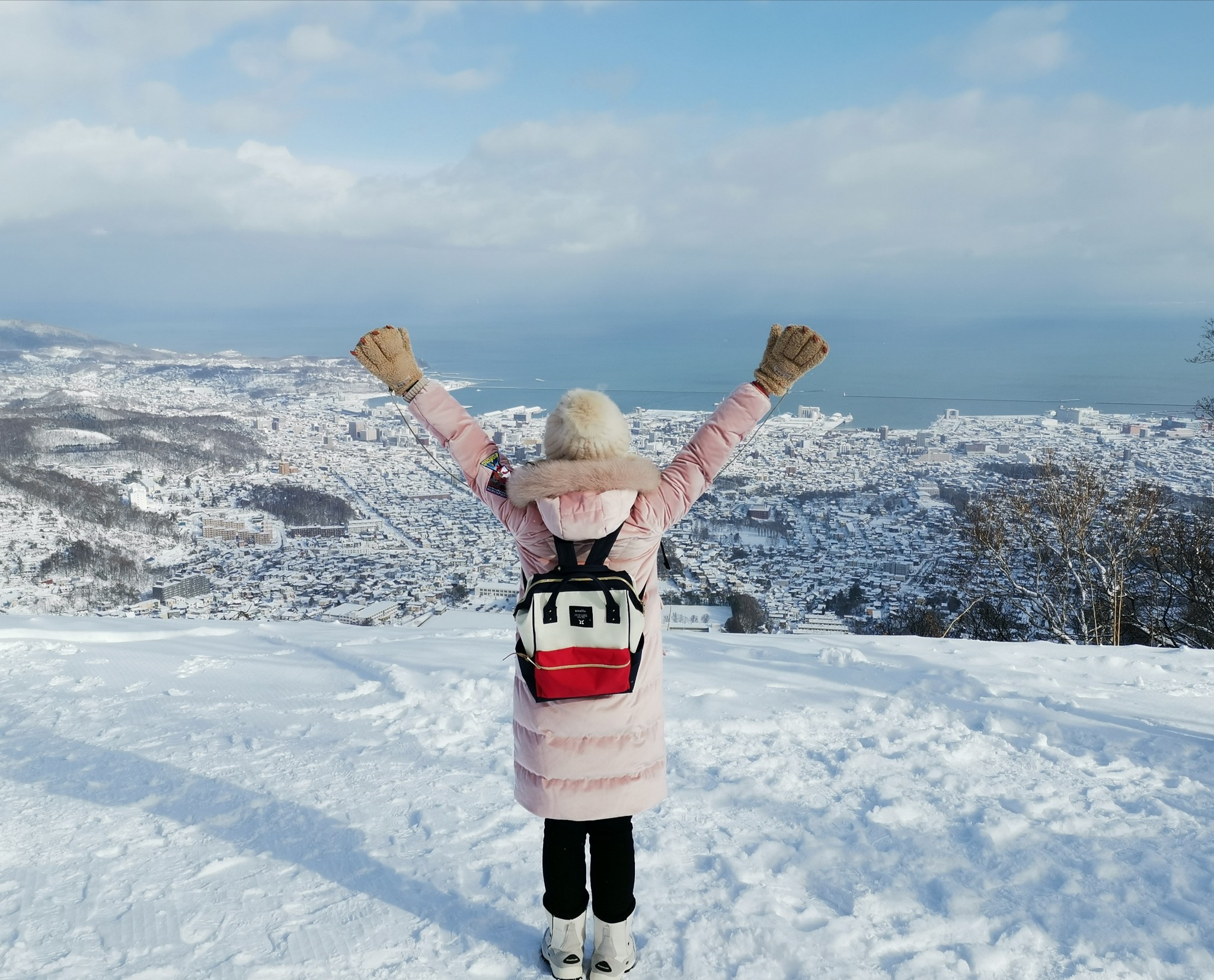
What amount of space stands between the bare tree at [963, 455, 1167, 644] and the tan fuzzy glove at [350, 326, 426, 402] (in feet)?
28.0

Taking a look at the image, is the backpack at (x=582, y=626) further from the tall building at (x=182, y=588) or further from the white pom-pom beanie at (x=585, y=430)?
the tall building at (x=182, y=588)

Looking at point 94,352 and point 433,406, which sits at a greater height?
point 94,352

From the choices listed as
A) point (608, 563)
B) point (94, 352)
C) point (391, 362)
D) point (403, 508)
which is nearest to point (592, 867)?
point (608, 563)

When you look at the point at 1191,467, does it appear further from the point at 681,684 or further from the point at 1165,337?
the point at 1165,337

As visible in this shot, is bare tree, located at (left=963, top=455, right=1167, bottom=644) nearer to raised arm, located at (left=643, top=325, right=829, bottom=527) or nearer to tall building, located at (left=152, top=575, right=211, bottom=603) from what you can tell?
raised arm, located at (left=643, top=325, right=829, bottom=527)

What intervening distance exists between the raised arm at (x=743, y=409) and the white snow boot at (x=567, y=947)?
40.8 inches

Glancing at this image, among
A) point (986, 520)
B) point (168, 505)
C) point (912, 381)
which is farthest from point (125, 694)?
point (912, 381)

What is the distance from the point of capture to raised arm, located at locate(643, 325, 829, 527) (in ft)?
5.63

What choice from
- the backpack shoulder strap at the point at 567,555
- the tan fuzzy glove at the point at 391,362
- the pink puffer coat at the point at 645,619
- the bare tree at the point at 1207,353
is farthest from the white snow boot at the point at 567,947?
the bare tree at the point at 1207,353

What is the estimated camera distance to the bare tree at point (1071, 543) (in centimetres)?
827

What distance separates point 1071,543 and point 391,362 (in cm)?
910

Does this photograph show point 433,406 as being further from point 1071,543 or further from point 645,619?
point 1071,543

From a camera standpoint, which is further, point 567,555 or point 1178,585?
point 1178,585

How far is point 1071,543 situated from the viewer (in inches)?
336
